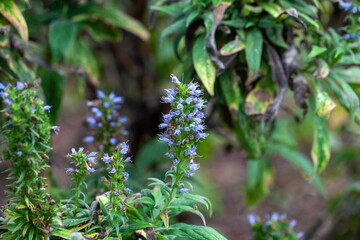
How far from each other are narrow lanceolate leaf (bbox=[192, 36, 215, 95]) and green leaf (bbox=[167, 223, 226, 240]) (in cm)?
61

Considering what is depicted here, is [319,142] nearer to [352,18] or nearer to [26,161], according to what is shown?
[352,18]

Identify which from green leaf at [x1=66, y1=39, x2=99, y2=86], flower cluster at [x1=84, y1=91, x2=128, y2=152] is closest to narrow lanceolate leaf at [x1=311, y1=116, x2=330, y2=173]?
flower cluster at [x1=84, y1=91, x2=128, y2=152]

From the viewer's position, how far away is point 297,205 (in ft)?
16.2

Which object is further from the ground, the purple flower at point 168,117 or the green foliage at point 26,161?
the purple flower at point 168,117

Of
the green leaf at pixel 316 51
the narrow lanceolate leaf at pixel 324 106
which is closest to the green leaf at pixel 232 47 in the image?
the green leaf at pixel 316 51

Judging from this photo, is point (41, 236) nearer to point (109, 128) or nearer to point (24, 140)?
point (24, 140)

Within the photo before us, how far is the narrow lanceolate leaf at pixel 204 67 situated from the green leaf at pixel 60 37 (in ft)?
2.48

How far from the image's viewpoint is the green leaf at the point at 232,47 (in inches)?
93.3

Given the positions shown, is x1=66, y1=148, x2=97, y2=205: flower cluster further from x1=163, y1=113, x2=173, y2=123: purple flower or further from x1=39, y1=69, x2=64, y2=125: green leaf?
x1=39, y1=69, x2=64, y2=125: green leaf

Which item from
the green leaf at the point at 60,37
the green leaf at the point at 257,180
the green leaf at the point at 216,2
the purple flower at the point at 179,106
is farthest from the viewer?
the green leaf at the point at 257,180

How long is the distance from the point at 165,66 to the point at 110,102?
172 centimetres

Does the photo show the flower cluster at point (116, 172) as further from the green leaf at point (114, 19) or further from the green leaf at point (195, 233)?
the green leaf at point (114, 19)

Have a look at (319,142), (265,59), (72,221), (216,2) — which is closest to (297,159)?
(319,142)

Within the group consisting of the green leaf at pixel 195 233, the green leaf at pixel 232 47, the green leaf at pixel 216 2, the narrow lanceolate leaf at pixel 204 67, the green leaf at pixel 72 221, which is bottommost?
the green leaf at pixel 72 221
